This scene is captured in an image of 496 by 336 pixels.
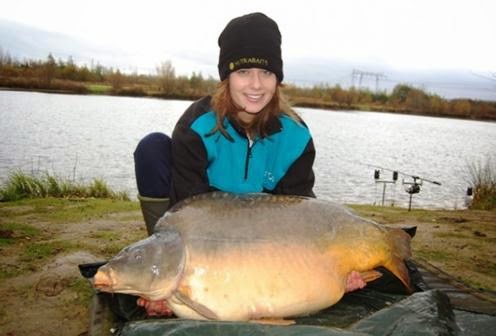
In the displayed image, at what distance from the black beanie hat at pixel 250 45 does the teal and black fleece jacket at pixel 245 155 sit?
288 millimetres

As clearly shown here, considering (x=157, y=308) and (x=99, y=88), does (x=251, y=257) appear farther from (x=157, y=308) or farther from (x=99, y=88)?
(x=99, y=88)

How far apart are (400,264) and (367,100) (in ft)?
170

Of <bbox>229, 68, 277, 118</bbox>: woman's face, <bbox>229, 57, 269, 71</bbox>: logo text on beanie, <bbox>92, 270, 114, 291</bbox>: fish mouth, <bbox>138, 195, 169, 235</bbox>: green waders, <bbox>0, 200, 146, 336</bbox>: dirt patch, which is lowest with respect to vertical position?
<bbox>0, 200, 146, 336</bbox>: dirt patch

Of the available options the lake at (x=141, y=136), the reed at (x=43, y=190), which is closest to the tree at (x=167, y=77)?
the lake at (x=141, y=136)

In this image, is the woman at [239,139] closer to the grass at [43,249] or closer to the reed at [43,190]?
the grass at [43,249]

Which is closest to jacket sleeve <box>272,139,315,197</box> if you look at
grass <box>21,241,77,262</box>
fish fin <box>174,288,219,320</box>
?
fish fin <box>174,288,219,320</box>

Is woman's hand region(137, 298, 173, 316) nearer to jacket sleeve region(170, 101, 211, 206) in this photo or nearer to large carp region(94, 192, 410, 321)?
large carp region(94, 192, 410, 321)

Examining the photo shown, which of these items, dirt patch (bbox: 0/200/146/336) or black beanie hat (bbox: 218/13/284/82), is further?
black beanie hat (bbox: 218/13/284/82)

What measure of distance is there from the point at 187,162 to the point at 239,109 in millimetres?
411

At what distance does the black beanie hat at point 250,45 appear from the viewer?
2.38 meters

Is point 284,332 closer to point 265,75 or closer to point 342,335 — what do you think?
point 342,335

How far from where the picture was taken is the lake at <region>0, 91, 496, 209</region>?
9.81 metres

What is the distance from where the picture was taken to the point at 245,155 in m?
2.53

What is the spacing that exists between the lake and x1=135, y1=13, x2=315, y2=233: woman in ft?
18.1
